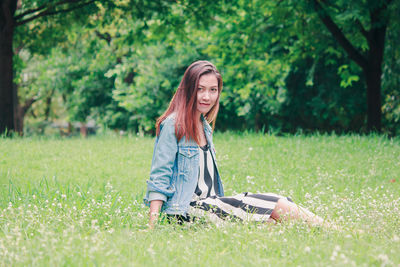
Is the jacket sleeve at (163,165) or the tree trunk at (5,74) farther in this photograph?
the tree trunk at (5,74)

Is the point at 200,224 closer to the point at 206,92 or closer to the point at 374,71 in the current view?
the point at 206,92

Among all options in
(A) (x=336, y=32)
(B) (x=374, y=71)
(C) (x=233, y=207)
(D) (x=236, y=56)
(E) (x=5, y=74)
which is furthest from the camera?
(D) (x=236, y=56)

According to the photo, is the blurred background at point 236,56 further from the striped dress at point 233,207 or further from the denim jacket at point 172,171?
the striped dress at point 233,207

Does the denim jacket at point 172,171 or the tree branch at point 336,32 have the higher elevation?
the tree branch at point 336,32

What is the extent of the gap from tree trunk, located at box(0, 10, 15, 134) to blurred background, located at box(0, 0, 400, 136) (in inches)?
1.0

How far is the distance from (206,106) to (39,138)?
744cm

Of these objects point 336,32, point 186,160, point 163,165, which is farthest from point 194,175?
point 336,32

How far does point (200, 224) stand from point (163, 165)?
2.05 feet

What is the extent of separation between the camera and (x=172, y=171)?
397cm

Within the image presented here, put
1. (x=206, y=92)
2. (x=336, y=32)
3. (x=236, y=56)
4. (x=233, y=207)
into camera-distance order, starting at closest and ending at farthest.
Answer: (x=233, y=207), (x=206, y=92), (x=336, y=32), (x=236, y=56)

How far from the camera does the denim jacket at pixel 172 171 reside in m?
3.86

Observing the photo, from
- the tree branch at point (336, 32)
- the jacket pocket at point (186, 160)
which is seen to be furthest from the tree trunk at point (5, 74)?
the jacket pocket at point (186, 160)

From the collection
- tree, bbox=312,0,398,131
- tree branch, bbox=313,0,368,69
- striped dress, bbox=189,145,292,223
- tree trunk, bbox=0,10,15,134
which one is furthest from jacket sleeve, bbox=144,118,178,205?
tree, bbox=312,0,398,131

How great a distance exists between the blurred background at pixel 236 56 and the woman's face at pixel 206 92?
7087 millimetres
